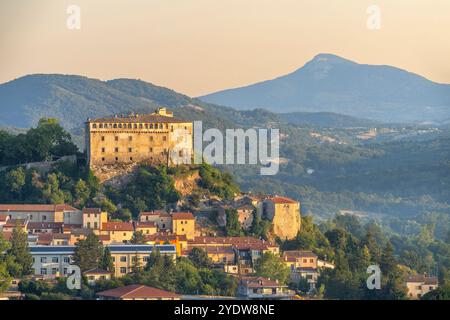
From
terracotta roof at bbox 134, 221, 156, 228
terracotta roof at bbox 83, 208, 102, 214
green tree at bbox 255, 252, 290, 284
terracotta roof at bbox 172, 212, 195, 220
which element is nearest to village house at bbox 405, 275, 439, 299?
green tree at bbox 255, 252, 290, 284

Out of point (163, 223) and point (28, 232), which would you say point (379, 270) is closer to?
point (163, 223)

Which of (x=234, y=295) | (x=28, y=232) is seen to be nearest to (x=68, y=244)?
(x=28, y=232)

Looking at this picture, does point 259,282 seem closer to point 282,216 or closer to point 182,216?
point 182,216

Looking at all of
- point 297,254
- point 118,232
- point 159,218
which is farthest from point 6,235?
point 297,254

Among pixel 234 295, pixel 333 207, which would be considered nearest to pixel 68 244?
pixel 234 295

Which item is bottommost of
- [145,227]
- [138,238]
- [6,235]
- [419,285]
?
[419,285]
